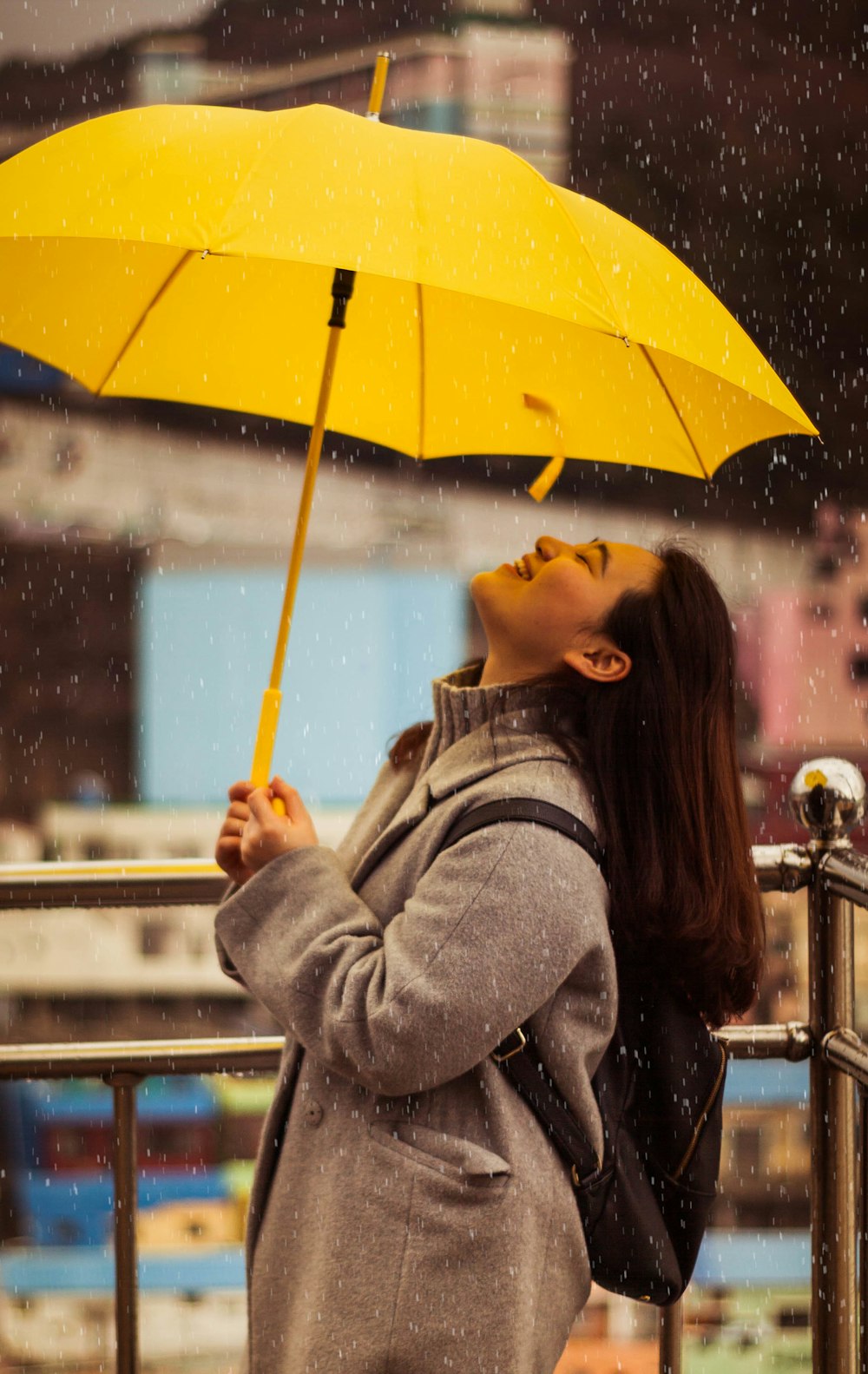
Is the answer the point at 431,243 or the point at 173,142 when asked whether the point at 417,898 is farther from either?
the point at 173,142

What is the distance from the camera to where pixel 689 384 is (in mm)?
1244

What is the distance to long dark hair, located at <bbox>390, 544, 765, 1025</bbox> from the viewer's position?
103 cm

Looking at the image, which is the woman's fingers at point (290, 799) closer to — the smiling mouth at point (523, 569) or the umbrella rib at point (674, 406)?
the smiling mouth at point (523, 569)

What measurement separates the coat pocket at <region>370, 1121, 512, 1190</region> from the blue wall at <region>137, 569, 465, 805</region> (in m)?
3.35

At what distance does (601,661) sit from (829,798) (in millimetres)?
402

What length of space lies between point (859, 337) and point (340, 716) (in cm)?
240

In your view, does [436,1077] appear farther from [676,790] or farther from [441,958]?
[676,790]

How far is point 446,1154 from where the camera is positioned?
0.98m

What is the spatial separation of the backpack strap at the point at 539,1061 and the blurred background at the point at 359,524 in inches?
133

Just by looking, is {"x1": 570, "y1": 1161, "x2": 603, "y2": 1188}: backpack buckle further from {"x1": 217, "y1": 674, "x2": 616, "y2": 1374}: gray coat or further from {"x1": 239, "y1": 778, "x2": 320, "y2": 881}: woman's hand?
{"x1": 239, "y1": 778, "x2": 320, "y2": 881}: woman's hand

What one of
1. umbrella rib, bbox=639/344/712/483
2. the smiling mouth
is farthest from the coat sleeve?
umbrella rib, bbox=639/344/712/483

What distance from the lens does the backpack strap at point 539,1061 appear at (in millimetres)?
981

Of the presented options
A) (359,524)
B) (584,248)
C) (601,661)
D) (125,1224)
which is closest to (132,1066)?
(125,1224)

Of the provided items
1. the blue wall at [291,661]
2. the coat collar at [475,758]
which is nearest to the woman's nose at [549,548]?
the coat collar at [475,758]
